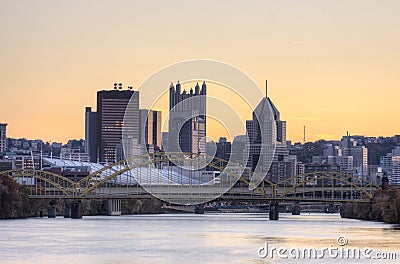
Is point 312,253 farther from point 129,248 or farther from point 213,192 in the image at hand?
point 213,192

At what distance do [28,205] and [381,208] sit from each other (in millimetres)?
40482

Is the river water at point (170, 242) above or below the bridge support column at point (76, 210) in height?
below

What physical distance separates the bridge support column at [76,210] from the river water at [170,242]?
97.0 feet

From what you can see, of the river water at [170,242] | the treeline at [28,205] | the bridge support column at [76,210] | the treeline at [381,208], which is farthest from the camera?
the bridge support column at [76,210]

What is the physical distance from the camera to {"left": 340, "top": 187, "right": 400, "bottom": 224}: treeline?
13850cm

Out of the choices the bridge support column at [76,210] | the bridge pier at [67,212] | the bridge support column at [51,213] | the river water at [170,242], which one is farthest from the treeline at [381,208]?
the bridge support column at [51,213]

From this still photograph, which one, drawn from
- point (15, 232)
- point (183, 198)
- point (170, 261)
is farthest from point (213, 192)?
point (170, 261)

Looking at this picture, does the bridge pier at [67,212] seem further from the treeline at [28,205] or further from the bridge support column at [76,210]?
the bridge support column at [76,210]

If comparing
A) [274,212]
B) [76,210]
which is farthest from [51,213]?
[274,212]

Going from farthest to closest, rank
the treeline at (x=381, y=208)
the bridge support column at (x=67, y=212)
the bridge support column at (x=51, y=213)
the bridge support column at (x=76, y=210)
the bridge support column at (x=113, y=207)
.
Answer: the bridge support column at (x=113, y=207)
the bridge support column at (x=67, y=212)
the bridge support column at (x=51, y=213)
the bridge support column at (x=76, y=210)
the treeline at (x=381, y=208)

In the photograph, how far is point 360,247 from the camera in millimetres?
90125

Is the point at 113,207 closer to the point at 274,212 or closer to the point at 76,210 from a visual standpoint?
the point at 76,210

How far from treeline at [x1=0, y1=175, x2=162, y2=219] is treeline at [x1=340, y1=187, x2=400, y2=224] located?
3214 cm

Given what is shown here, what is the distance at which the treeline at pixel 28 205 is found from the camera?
14350cm
